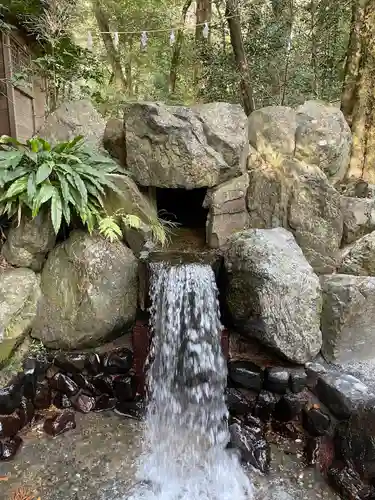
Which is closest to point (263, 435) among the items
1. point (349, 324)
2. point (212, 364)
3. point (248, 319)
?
point (212, 364)

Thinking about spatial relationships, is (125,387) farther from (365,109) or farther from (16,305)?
(365,109)

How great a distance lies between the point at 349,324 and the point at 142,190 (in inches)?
127

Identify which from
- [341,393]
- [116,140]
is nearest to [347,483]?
[341,393]

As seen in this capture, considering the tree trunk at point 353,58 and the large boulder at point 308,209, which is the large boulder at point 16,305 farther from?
the tree trunk at point 353,58

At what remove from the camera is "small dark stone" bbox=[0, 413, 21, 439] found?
440 cm

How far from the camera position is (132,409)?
5.03m

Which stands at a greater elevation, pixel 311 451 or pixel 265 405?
pixel 265 405

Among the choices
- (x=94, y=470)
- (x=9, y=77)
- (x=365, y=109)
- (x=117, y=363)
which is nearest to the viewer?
(x=94, y=470)

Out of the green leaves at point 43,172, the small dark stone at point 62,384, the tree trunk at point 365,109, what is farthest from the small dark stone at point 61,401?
the tree trunk at point 365,109

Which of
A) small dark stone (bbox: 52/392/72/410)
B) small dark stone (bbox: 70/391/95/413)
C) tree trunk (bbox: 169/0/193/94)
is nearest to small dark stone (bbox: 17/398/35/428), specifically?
small dark stone (bbox: 52/392/72/410)

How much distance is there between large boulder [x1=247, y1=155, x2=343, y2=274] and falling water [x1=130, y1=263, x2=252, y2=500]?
164 centimetres

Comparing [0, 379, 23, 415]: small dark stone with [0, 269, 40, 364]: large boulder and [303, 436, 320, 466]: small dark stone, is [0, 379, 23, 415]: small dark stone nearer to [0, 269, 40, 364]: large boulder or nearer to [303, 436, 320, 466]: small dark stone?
[0, 269, 40, 364]: large boulder

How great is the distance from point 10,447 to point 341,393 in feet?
11.5

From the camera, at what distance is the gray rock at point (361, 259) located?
18.0 feet
